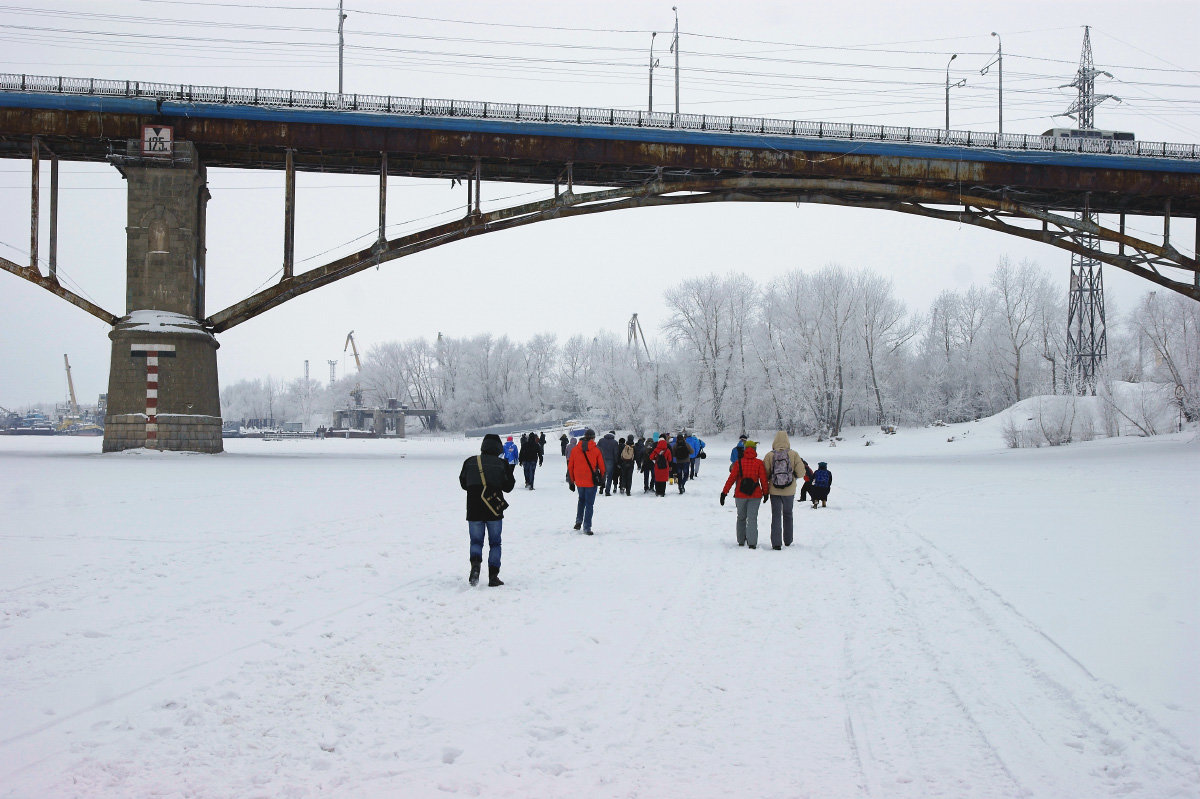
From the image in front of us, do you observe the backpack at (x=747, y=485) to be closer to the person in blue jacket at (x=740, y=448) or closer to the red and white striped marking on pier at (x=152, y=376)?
the person in blue jacket at (x=740, y=448)

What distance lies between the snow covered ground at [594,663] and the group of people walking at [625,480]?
50 centimetres

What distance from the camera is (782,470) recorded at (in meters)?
12.9

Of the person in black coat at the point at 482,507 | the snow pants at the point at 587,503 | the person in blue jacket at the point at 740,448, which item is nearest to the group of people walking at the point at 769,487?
the person in blue jacket at the point at 740,448

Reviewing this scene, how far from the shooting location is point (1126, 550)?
10.7 metres

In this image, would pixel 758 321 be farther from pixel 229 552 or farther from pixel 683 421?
pixel 229 552

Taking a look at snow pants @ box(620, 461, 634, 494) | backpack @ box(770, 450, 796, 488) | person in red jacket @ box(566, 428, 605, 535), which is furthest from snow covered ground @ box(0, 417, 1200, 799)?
snow pants @ box(620, 461, 634, 494)

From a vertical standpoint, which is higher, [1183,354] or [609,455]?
[1183,354]

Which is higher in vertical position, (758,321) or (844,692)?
(758,321)

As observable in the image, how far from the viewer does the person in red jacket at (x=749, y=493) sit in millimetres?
12750

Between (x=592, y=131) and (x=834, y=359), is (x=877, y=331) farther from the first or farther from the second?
(x=592, y=131)

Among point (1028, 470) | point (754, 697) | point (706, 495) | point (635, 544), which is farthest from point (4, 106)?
point (1028, 470)

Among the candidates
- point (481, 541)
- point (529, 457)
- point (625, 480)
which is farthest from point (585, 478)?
point (529, 457)

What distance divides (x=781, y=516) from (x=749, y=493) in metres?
0.68

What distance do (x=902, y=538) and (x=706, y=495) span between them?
9082 millimetres
